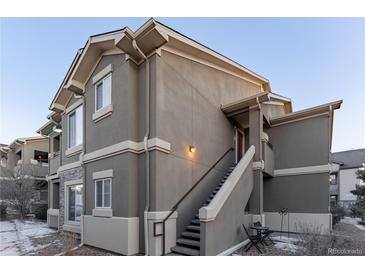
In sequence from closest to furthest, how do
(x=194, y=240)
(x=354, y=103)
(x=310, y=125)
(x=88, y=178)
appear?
(x=194, y=240) → (x=88, y=178) → (x=354, y=103) → (x=310, y=125)

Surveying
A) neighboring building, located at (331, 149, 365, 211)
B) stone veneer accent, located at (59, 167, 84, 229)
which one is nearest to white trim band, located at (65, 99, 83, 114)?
stone veneer accent, located at (59, 167, 84, 229)

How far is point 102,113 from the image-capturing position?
789cm

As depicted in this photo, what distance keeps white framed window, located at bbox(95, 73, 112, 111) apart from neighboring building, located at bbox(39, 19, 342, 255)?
4cm

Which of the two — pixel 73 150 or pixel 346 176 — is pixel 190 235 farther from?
pixel 346 176

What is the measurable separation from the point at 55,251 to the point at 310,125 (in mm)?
11244

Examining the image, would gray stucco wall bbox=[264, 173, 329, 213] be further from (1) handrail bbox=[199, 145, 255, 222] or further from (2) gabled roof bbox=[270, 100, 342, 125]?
(1) handrail bbox=[199, 145, 255, 222]

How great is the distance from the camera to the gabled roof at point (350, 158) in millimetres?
27188

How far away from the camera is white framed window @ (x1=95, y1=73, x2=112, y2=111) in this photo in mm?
7914

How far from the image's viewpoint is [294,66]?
39.0ft

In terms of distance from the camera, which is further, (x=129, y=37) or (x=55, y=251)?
(x=55, y=251)

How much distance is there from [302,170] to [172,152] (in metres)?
6.93
